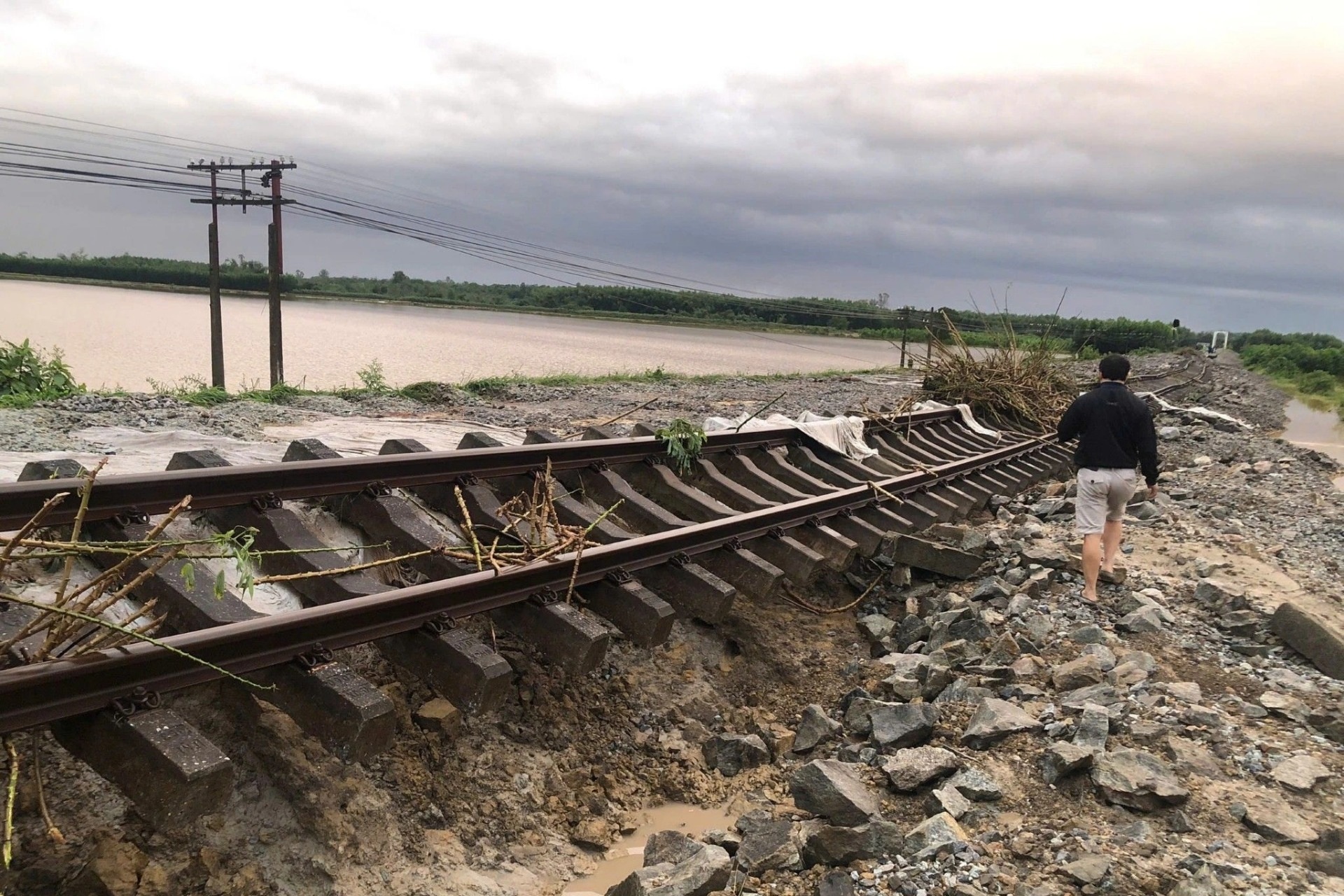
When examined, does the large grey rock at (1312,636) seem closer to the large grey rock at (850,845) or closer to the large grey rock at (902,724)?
the large grey rock at (902,724)

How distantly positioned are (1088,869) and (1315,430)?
105 feet

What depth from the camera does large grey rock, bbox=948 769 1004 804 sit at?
3.59 m

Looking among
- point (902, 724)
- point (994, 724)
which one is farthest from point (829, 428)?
point (994, 724)

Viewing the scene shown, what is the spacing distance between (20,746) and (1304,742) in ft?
16.3

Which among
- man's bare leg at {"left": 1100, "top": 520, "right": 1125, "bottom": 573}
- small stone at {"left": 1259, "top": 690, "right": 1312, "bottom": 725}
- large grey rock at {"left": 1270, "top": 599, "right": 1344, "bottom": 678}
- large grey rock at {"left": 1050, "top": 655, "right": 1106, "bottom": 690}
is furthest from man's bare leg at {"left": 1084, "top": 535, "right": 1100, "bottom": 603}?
small stone at {"left": 1259, "top": 690, "right": 1312, "bottom": 725}

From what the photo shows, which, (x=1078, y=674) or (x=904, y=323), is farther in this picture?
(x=904, y=323)

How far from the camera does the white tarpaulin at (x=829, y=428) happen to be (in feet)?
26.7

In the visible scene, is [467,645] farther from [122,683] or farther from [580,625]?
[122,683]

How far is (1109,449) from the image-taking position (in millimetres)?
6805

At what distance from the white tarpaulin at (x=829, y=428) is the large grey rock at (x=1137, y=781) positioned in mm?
4522

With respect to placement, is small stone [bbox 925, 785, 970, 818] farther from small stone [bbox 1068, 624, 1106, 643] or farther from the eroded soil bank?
small stone [bbox 1068, 624, 1106, 643]

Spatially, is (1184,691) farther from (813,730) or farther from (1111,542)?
(1111,542)

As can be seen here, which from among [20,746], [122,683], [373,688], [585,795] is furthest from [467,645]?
[20,746]

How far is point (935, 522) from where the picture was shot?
759cm
